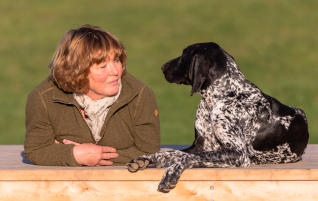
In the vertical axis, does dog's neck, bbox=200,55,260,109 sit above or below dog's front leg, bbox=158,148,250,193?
above

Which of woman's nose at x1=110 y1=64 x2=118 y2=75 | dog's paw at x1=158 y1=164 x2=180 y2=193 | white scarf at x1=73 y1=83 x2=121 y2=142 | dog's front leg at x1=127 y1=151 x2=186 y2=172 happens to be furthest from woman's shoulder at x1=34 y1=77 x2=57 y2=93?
dog's paw at x1=158 y1=164 x2=180 y2=193

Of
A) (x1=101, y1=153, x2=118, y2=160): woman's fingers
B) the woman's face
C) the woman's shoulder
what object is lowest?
(x1=101, y1=153, x2=118, y2=160): woman's fingers

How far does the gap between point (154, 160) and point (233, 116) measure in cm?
76

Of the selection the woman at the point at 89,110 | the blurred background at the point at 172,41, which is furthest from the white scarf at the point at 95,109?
the blurred background at the point at 172,41

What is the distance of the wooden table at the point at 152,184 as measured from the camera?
11.8 ft

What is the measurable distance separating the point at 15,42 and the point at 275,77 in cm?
1156

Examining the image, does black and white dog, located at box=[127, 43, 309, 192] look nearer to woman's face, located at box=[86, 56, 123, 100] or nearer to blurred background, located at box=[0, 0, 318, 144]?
woman's face, located at box=[86, 56, 123, 100]

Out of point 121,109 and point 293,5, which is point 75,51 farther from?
point 293,5

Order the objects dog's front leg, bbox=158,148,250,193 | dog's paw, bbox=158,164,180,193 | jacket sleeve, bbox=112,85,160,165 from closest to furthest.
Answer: dog's paw, bbox=158,164,180,193, dog's front leg, bbox=158,148,250,193, jacket sleeve, bbox=112,85,160,165

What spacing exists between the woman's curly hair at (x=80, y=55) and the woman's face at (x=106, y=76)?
0.04 metres

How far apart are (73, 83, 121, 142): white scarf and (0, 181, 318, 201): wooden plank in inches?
22.2

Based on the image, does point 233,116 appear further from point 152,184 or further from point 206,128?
point 152,184

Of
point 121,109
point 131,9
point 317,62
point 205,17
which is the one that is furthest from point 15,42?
point 121,109

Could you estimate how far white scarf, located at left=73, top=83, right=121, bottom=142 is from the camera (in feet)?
13.1
